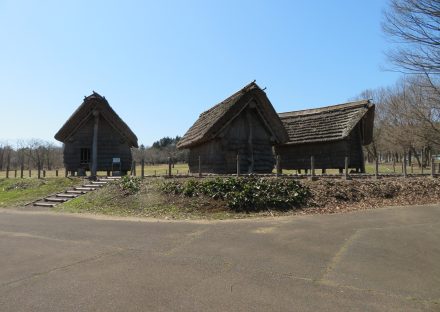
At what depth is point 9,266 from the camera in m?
7.88

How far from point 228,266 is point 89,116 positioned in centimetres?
2200

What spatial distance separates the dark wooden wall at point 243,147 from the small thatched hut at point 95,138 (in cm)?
673

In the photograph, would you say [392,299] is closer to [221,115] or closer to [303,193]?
[303,193]

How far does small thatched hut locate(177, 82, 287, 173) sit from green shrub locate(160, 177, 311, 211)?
665 centimetres

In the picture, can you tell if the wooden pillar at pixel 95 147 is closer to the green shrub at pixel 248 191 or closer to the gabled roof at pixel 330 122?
the green shrub at pixel 248 191

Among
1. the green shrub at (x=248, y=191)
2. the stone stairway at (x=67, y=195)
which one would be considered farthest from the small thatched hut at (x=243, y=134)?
the green shrub at (x=248, y=191)

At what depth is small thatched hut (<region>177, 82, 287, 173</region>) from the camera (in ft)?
74.0

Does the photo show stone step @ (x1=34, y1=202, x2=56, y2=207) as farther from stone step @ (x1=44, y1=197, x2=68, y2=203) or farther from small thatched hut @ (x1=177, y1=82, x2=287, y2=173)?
small thatched hut @ (x1=177, y1=82, x2=287, y2=173)

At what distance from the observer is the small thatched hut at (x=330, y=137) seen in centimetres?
2612

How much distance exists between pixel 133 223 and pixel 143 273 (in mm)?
5703

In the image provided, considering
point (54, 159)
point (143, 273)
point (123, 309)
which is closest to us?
point (123, 309)

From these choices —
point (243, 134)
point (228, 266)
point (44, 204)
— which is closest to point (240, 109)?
point (243, 134)

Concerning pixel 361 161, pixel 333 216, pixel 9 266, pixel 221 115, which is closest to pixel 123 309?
pixel 9 266

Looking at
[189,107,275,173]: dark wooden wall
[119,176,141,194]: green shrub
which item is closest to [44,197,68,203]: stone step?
[119,176,141,194]: green shrub
